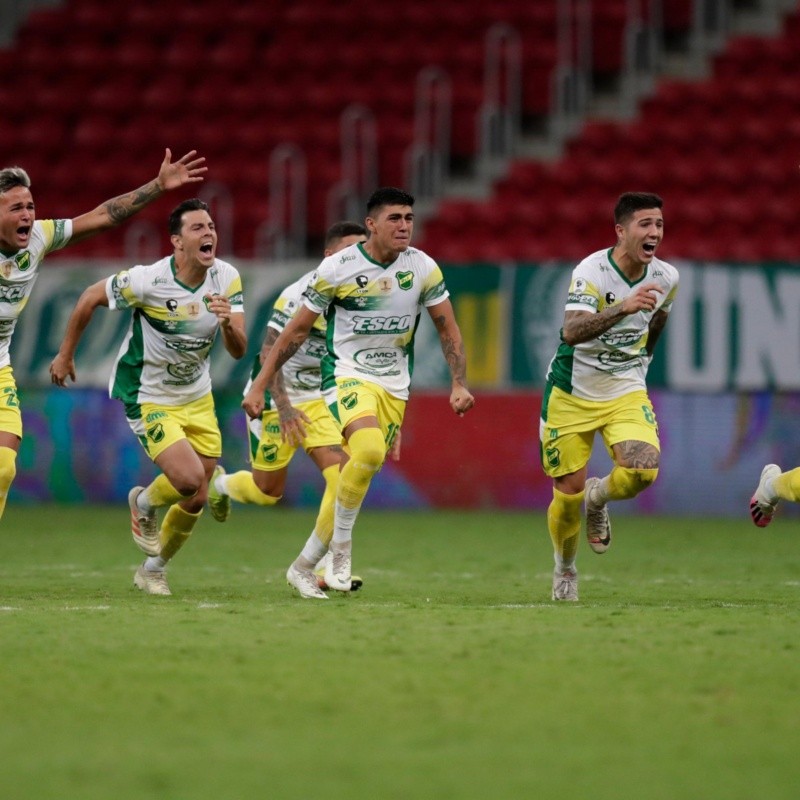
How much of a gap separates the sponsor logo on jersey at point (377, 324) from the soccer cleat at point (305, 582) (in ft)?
4.82

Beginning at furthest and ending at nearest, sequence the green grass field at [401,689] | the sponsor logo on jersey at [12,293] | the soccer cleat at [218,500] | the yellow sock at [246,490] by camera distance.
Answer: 1. the soccer cleat at [218,500]
2. the yellow sock at [246,490]
3. the sponsor logo on jersey at [12,293]
4. the green grass field at [401,689]

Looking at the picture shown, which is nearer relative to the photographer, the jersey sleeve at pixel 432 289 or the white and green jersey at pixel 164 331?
the jersey sleeve at pixel 432 289

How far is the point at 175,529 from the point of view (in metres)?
9.90

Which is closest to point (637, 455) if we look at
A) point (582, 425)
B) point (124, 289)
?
point (582, 425)

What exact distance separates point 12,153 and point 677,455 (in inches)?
414

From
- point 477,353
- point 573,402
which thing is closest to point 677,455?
point 477,353

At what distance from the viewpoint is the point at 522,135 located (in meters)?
21.4

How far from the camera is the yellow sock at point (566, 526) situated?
363 inches

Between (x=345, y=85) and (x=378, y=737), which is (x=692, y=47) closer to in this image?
(x=345, y=85)

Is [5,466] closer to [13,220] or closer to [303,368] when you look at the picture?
[13,220]

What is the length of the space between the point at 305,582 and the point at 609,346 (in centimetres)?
227

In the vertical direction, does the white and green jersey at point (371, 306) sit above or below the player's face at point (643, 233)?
below

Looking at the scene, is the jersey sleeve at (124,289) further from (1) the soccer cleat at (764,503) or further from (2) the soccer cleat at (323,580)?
(1) the soccer cleat at (764,503)

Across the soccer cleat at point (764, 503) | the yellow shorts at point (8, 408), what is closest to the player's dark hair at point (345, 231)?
the yellow shorts at point (8, 408)
